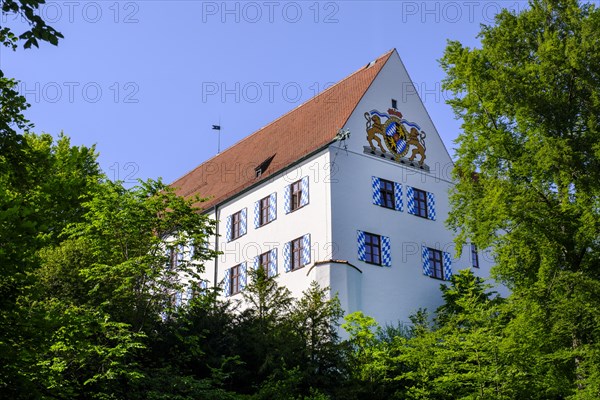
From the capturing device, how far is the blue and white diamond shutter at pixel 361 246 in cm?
3078

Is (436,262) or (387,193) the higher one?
(387,193)

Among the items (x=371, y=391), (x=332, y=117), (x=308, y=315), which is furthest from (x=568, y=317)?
(x=332, y=117)

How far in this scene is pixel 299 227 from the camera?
105ft

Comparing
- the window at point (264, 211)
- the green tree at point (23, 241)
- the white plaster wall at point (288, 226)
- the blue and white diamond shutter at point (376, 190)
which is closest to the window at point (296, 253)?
the white plaster wall at point (288, 226)

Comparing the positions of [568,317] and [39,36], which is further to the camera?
[568,317]

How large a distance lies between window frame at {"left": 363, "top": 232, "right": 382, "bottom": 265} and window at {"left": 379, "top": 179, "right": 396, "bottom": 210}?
59.9 inches

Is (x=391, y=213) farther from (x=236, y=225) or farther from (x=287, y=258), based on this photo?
(x=236, y=225)

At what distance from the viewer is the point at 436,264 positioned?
33.5 meters

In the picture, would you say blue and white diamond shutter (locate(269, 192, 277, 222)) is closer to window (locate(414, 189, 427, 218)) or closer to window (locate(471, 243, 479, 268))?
window (locate(414, 189, 427, 218))

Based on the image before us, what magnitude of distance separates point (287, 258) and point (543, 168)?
45.3ft

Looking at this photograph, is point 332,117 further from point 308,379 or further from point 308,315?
point 308,379

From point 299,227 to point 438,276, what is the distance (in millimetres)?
5964

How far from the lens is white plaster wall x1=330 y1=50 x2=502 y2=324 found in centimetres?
3073

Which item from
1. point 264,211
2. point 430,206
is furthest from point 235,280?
point 430,206
